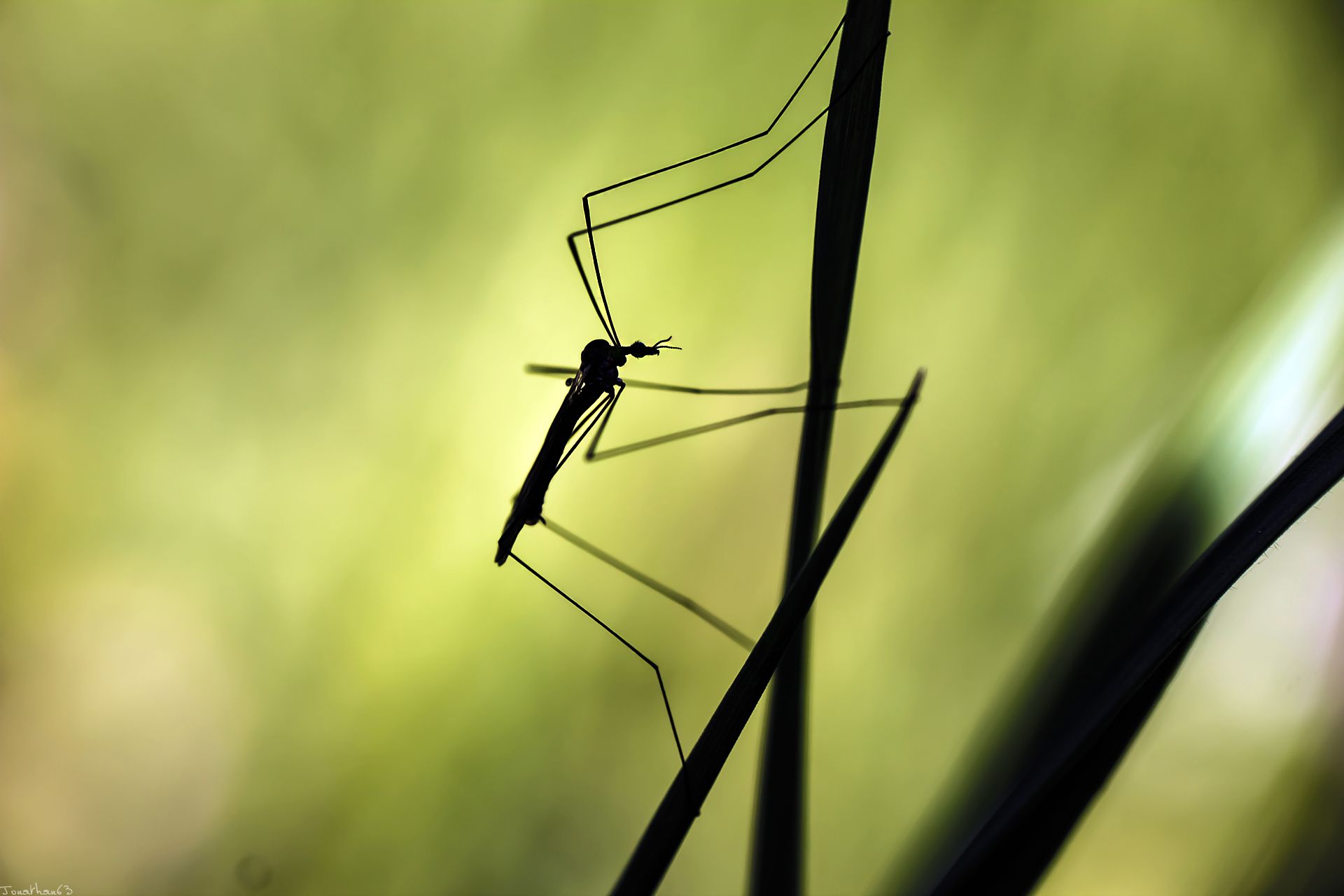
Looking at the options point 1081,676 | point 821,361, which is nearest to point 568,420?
point 821,361

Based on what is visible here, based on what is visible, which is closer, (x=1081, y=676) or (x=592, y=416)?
(x=1081, y=676)

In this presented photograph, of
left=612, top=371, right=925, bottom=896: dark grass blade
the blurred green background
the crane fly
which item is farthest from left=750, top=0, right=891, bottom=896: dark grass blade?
the crane fly

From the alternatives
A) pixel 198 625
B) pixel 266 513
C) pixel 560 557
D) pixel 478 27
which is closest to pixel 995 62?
pixel 478 27

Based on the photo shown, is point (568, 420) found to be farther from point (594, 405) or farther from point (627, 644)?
point (627, 644)

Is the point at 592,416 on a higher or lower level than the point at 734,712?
higher

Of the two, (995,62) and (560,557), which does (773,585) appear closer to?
(560,557)

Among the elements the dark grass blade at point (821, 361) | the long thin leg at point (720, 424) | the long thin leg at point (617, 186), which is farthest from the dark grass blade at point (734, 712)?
the long thin leg at point (617, 186)
